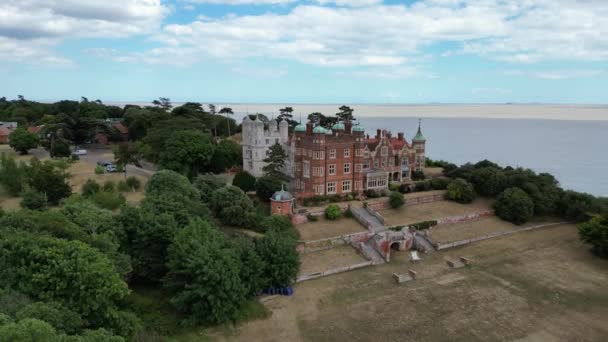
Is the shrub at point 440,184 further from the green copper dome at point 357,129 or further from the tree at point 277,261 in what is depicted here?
the tree at point 277,261

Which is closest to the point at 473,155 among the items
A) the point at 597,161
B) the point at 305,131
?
the point at 597,161

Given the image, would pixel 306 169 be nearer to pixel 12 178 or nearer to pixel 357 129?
pixel 357 129

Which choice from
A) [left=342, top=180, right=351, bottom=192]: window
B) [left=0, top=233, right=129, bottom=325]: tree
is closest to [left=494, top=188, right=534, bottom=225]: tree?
[left=342, top=180, right=351, bottom=192]: window

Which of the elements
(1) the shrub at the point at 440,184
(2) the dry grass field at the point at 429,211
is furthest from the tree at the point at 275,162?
(1) the shrub at the point at 440,184

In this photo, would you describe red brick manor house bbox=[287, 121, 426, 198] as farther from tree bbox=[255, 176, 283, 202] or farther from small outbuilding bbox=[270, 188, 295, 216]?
small outbuilding bbox=[270, 188, 295, 216]

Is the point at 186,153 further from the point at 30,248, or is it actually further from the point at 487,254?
the point at 487,254

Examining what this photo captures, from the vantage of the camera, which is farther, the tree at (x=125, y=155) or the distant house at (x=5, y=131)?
the distant house at (x=5, y=131)
